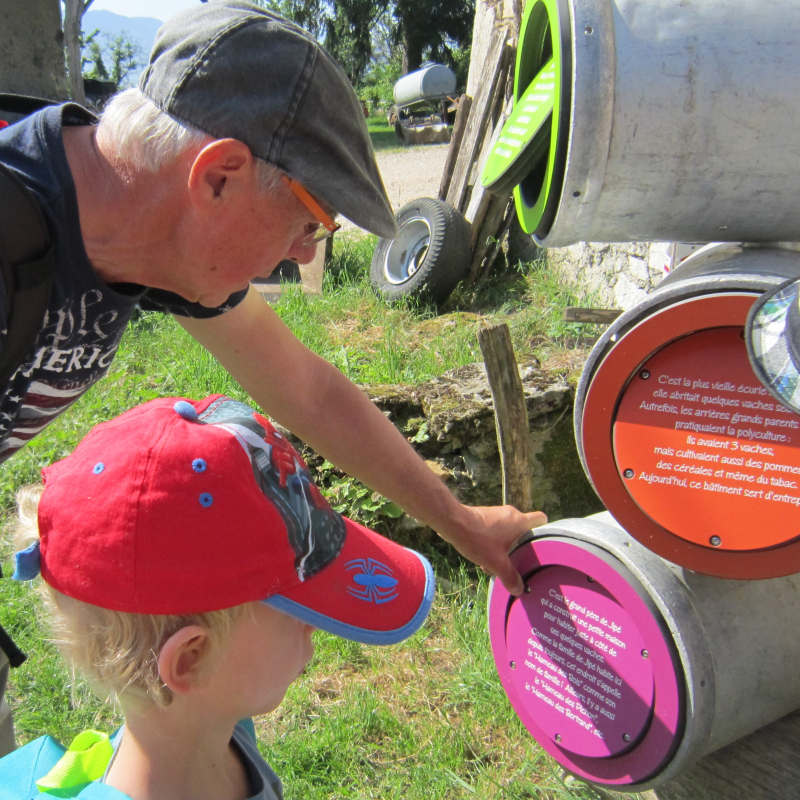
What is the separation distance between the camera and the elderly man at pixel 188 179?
1.20m

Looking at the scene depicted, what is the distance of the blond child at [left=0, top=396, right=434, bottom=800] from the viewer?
97 cm

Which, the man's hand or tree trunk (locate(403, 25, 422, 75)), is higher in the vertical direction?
tree trunk (locate(403, 25, 422, 75))

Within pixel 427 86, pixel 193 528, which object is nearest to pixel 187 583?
pixel 193 528

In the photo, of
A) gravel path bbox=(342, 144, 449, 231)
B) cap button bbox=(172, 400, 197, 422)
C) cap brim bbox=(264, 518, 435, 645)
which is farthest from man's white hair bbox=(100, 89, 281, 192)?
gravel path bbox=(342, 144, 449, 231)

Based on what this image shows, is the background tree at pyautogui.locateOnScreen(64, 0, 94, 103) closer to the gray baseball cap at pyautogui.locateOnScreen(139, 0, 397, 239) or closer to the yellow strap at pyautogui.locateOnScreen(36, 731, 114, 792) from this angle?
the gray baseball cap at pyautogui.locateOnScreen(139, 0, 397, 239)

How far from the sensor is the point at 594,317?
257 cm

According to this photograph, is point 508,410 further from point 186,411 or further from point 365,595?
point 186,411

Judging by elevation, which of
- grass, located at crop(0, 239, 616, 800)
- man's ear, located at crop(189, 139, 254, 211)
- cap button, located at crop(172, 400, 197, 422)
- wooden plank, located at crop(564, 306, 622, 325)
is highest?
man's ear, located at crop(189, 139, 254, 211)

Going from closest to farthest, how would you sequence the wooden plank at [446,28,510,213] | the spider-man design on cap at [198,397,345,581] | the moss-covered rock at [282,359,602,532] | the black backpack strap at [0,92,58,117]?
the spider-man design on cap at [198,397,345,581]
the black backpack strap at [0,92,58,117]
the moss-covered rock at [282,359,602,532]
the wooden plank at [446,28,510,213]

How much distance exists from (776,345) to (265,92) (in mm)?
868

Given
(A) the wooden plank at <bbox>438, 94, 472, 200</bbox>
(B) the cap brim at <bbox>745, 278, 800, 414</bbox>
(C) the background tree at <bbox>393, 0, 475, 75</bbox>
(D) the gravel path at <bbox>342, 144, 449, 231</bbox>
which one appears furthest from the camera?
(C) the background tree at <bbox>393, 0, 475, 75</bbox>

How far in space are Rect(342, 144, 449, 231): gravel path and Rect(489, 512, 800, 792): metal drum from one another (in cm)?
758

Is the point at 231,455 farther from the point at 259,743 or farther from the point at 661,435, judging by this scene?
the point at 259,743

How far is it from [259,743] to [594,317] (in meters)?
1.83
